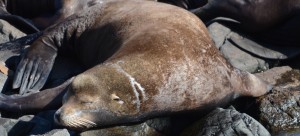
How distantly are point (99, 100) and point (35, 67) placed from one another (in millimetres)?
1861

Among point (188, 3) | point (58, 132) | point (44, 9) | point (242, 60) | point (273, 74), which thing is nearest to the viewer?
point (58, 132)

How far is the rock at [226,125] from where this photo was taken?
18.4 ft

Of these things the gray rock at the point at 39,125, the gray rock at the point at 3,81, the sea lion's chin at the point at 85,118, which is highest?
the sea lion's chin at the point at 85,118

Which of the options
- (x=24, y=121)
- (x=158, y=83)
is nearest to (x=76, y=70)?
(x=24, y=121)

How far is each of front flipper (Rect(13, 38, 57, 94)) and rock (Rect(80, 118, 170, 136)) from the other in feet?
4.81

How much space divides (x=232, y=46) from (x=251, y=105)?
170 cm

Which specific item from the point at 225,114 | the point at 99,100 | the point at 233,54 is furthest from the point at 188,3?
the point at 99,100

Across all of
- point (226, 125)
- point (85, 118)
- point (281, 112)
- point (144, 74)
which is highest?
point (144, 74)

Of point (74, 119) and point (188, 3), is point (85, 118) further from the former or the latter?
point (188, 3)

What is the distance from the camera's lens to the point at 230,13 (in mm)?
8625

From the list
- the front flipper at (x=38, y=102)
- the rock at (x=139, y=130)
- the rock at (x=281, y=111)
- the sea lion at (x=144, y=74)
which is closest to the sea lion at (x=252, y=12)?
the sea lion at (x=144, y=74)

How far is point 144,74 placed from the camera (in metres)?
5.45

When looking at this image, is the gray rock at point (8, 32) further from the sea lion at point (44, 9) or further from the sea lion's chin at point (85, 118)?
the sea lion's chin at point (85, 118)

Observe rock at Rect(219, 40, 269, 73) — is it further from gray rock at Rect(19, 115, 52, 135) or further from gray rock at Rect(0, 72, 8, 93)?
gray rock at Rect(19, 115, 52, 135)
